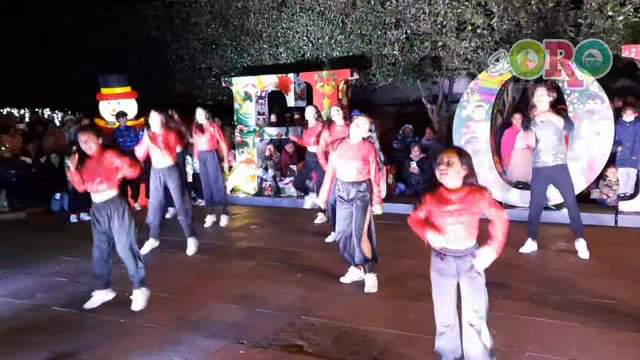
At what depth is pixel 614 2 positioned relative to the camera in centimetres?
1040

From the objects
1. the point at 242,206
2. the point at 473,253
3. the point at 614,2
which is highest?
the point at 614,2

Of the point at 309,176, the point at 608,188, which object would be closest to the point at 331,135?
the point at 309,176

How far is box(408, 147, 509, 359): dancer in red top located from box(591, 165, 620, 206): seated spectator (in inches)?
259

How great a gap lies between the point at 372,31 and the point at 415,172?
3059mm

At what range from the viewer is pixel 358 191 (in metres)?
5.77

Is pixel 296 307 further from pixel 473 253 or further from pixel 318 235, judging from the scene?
pixel 318 235

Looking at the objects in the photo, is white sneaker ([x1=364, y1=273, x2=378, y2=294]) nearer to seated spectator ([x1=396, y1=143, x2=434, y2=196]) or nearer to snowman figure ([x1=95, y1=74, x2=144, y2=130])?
seated spectator ([x1=396, y1=143, x2=434, y2=196])

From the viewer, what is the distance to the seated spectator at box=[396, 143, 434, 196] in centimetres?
1092

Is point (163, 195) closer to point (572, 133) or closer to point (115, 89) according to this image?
point (115, 89)

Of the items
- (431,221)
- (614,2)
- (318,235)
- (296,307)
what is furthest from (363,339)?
(614,2)

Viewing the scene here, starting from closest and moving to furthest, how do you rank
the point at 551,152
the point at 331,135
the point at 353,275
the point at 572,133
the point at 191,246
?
1. the point at 353,275
2. the point at 551,152
3. the point at 191,246
4. the point at 331,135
5. the point at 572,133

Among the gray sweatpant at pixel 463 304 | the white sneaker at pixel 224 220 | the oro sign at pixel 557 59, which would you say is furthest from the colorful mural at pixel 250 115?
the gray sweatpant at pixel 463 304

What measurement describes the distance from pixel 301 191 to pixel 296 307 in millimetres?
5561

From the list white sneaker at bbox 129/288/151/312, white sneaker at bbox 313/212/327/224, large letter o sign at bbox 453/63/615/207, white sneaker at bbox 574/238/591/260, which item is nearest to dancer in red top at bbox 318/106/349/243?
white sneaker at bbox 313/212/327/224
